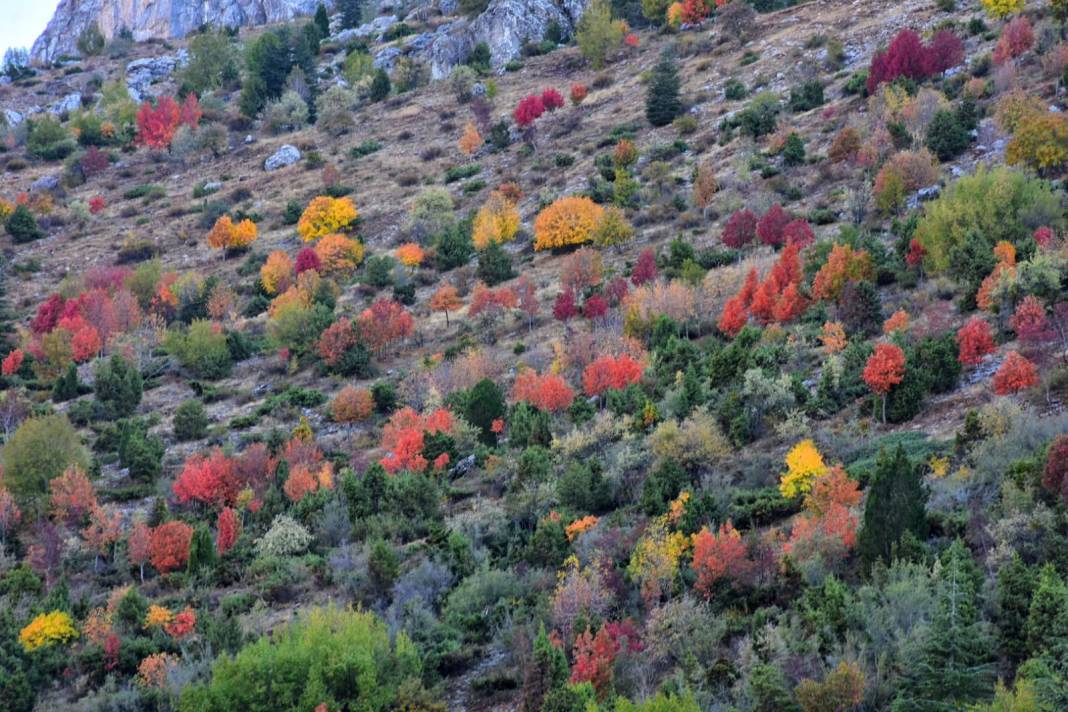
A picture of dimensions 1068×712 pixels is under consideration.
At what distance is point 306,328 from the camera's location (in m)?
63.4

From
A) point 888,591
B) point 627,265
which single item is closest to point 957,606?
point 888,591

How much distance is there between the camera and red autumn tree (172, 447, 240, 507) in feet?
156

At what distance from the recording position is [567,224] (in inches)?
2783

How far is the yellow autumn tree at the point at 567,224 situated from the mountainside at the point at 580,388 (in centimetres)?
20

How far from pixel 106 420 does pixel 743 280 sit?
32.1 meters

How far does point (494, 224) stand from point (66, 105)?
229 ft

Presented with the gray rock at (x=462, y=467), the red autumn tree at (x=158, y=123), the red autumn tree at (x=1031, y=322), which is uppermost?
the red autumn tree at (x=158, y=123)

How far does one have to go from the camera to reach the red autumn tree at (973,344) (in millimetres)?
41312

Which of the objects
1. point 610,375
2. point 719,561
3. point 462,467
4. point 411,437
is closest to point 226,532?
point 411,437

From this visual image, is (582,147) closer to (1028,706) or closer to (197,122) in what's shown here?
(197,122)

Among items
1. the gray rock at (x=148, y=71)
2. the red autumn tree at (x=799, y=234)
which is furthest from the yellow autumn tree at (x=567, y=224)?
the gray rock at (x=148, y=71)

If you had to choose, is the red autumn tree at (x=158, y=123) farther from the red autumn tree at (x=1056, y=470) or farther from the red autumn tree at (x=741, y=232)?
the red autumn tree at (x=1056, y=470)

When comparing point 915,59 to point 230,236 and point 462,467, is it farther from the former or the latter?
point 230,236

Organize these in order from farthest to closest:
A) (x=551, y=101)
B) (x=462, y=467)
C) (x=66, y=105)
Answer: (x=66, y=105) → (x=551, y=101) → (x=462, y=467)
